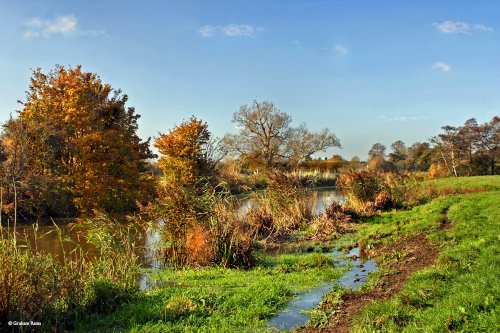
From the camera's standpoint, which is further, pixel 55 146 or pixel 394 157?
pixel 394 157

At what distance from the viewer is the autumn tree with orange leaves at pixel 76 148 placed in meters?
22.5

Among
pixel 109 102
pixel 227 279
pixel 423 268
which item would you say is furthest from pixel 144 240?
pixel 109 102

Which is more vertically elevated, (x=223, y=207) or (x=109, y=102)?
(x=109, y=102)

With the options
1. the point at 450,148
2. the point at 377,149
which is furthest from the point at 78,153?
the point at 377,149

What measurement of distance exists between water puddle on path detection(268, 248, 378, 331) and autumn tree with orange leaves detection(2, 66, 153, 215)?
16.5 meters

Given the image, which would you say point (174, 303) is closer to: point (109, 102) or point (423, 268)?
point (423, 268)

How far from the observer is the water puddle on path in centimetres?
625

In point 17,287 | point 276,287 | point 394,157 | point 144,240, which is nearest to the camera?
point 17,287

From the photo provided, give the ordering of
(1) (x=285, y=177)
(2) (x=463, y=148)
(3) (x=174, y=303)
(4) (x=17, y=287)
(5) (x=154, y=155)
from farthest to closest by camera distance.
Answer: (2) (x=463, y=148) → (5) (x=154, y=155) → (1) (x=285, y=177) → (3) (x=174, y=303) → (4) (x=17, y=287)

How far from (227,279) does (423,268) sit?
3825 millimetres

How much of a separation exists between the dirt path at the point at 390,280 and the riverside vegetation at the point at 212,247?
4 cm

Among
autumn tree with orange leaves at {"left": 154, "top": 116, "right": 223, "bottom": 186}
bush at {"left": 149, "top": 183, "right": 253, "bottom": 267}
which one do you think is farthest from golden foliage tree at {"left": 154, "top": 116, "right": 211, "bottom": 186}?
bush at {"left": 149, "top": 183, "right": 253, "bottom": 267}

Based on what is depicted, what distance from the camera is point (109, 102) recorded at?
2694 centimetres

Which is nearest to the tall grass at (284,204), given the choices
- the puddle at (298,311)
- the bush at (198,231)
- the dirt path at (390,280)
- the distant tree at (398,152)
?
the bush at (198,231)
